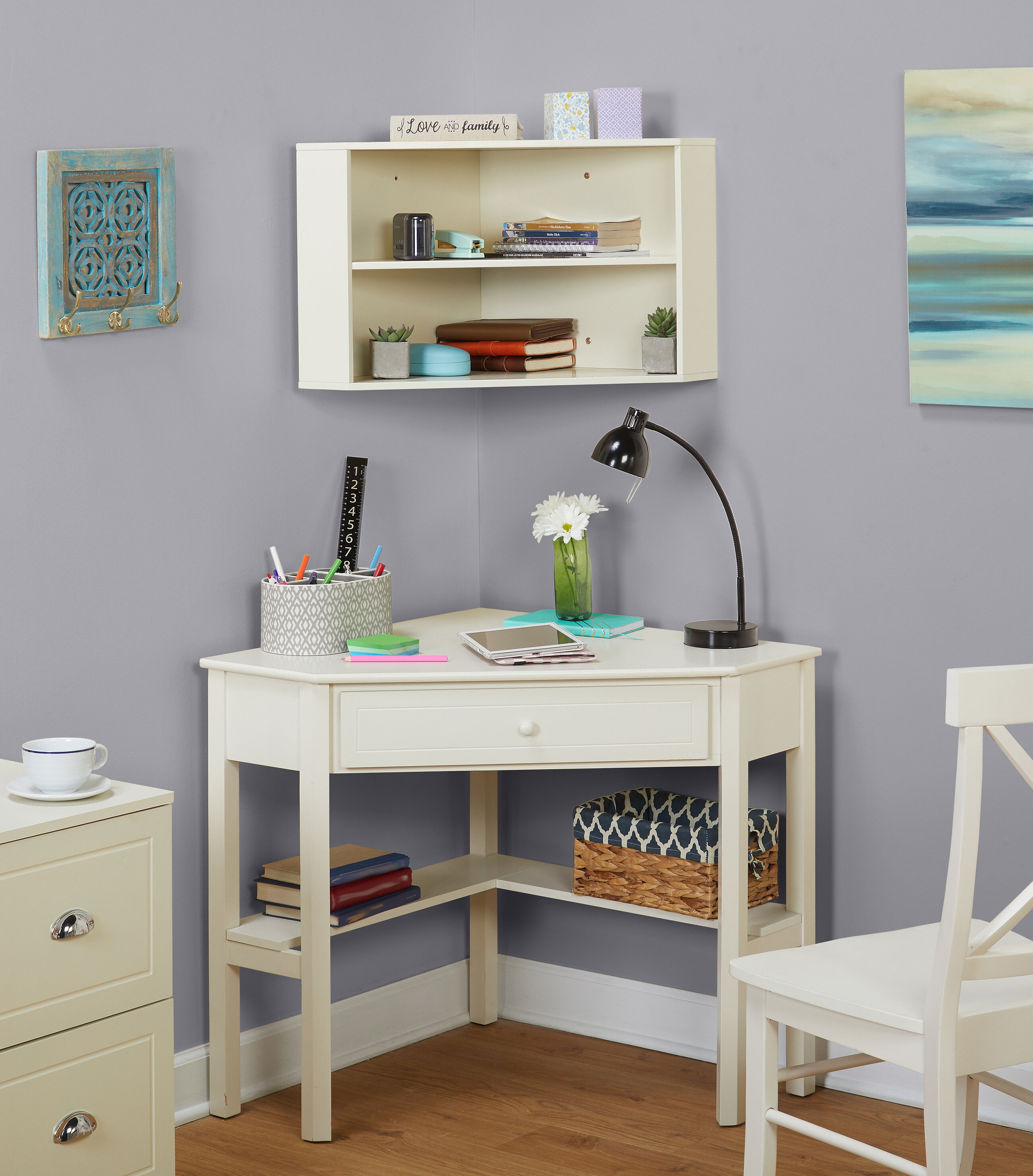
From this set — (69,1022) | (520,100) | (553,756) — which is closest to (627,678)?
(553,756)

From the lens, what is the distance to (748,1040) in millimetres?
2176

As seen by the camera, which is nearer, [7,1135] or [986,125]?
[7,1135]

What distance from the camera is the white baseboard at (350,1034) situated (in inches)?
114

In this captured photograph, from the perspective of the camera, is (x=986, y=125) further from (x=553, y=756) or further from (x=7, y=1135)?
(x=7, y=1135)

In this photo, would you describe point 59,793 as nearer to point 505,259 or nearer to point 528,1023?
point 505,259

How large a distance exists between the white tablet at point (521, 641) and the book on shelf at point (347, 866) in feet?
1.47

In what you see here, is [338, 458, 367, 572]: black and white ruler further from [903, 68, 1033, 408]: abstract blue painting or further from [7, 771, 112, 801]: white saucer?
[903, 68, 1033, 408]: abstract blue painting

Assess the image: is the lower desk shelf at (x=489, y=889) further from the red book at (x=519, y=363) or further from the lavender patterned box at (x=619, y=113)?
the lavender patterned box at (x=619, y=113)

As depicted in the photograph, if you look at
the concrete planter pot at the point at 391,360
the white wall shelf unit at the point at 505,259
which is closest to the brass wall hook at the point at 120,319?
the white wall shelf unit at the point at 505,259

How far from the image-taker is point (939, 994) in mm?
1931

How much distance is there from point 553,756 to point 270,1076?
0.89 m

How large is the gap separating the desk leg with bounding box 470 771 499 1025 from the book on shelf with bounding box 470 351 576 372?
0.87m

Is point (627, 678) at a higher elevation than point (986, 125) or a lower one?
lower

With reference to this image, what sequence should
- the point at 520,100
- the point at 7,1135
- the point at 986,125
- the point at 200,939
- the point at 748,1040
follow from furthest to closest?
the point at 520,100 < the point at 200,939 < the point at 986,125 < the point at 748,1040 < the point at 7,1135
